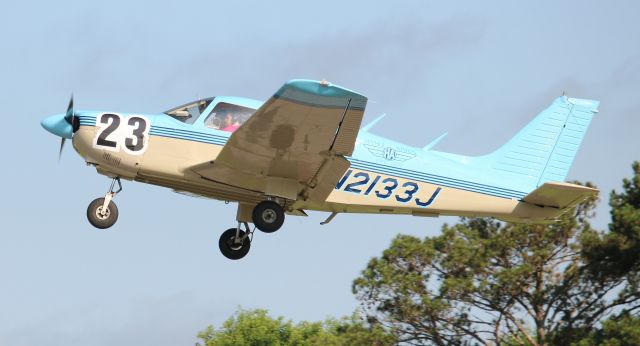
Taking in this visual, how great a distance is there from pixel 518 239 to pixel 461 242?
1386 millimetres

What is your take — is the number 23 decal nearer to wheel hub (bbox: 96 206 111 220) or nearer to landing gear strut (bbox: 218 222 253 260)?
wheel hub (bbox: 96 206 111 220)

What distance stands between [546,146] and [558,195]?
1.59m

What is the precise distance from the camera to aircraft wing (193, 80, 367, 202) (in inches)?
603

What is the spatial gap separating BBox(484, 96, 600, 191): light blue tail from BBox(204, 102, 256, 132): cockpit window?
4058mm

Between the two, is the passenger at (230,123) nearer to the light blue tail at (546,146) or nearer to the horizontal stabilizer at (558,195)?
the light blue tail at (546,146)

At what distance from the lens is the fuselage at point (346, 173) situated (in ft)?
55.8

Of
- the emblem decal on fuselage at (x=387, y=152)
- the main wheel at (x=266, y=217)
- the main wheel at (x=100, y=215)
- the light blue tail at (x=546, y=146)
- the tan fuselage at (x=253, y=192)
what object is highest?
the light blue tail at (x=546, y=146)

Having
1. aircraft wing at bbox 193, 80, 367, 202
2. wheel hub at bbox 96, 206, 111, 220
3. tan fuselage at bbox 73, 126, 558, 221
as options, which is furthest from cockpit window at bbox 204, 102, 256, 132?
wheel hub at bbox 96, 206, 111, 220

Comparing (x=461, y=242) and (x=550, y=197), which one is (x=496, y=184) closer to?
(x=550, y=197)

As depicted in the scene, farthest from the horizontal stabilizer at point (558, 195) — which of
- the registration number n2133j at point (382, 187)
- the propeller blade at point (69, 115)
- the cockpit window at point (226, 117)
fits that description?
the propeller blade at point (69, 115)

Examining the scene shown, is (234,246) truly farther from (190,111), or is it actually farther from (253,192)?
(190,111)

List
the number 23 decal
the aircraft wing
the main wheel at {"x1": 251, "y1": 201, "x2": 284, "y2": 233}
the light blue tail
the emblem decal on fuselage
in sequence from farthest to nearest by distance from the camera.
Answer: the light blue tail < the emblem decal on fuselage < the main wheel at {"x1": 251, "y1": 201, "x2": 284, "y2": 233} < the number 23 decal < the aircraft wing

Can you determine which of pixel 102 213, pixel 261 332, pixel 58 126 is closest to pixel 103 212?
pixel 102 213

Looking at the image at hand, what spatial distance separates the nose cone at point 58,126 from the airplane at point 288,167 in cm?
1
